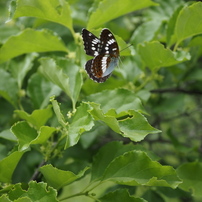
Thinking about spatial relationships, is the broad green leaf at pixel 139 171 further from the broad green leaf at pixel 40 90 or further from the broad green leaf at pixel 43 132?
the broad green leaf at pixel 40 90

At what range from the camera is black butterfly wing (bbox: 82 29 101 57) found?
117 centimetres

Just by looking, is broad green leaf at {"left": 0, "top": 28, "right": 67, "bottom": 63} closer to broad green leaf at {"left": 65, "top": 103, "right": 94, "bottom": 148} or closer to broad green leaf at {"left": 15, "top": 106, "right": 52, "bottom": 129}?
broad green leaf at {"left": 15, "top": 106, "right": 52, "bottom": 129}

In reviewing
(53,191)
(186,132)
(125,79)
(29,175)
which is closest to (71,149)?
(29,175)

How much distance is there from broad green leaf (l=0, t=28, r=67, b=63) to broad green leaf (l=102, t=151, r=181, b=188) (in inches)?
20.0

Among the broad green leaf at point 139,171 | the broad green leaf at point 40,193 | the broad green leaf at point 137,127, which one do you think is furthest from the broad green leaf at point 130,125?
the broad green leaf at point 40,193

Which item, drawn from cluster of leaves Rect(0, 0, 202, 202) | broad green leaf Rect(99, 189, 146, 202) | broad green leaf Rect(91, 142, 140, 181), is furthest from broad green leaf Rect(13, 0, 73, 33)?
broad green leaf Rect(99, 189, 146, 202)

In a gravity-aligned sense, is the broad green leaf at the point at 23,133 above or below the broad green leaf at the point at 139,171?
above

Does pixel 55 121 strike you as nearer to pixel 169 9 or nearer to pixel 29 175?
pixel 29 175

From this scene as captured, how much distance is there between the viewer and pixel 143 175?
110cm

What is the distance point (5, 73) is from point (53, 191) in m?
0.64

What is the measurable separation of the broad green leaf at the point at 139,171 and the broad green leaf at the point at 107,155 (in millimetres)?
117

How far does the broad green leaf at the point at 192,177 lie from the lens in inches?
52.1

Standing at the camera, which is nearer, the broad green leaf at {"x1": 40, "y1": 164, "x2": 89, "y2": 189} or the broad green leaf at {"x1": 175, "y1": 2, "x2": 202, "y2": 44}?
the broad green leaf at {"x1": 40, "y1": 164, "x2": 89, "y2": 189}

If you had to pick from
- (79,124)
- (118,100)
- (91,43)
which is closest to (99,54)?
(91,43)
